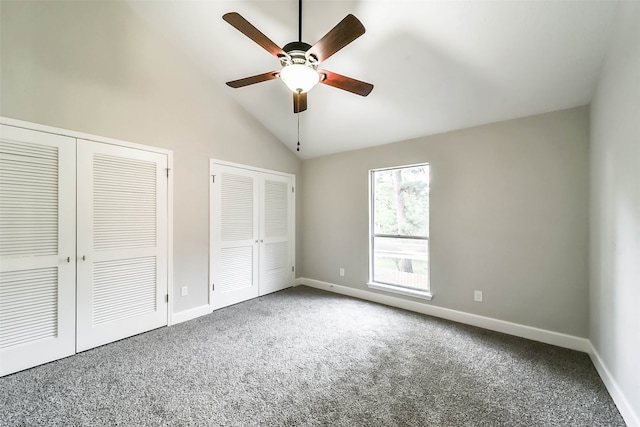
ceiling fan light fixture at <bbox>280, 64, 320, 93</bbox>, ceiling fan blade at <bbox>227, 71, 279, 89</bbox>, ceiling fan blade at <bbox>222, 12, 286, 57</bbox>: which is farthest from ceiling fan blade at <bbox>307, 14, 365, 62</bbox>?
ceiling fan blade at <bbox>227, 71, 279, 89</bbox>

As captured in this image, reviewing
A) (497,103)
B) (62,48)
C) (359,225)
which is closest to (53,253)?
(62,48)

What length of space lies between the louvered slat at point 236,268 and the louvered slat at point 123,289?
84 centimetres

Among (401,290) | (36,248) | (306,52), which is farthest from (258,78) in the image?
(401,290)

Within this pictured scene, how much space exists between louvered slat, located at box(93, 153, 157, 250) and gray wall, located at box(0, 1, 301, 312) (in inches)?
10.0

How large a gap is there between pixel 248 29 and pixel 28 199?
2297mm

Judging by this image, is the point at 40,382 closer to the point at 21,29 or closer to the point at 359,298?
the point at 21,29

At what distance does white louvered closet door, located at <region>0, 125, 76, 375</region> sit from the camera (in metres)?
2.05

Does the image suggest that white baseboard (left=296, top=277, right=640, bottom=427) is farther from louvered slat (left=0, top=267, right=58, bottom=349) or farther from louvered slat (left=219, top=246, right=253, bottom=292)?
louvered slat (left=0, top=267, right=58, bottom=349)

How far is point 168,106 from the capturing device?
2984 millimetres

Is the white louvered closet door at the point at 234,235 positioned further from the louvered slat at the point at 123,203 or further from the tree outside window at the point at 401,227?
the tree outside window at the point at 401,227

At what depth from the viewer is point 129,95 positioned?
268 centimetres

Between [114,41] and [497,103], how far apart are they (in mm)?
3903

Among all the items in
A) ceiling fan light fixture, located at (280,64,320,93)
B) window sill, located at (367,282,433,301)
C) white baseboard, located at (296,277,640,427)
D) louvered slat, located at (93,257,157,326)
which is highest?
ceiling fan light fixture, located at (280,64,320,93)

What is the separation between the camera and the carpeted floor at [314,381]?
163cm
